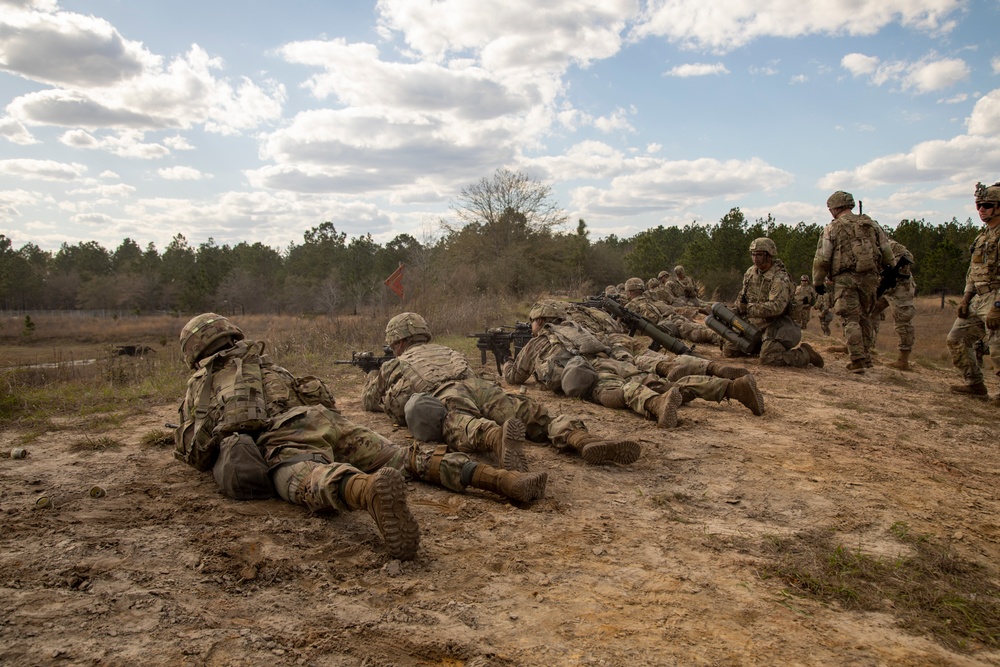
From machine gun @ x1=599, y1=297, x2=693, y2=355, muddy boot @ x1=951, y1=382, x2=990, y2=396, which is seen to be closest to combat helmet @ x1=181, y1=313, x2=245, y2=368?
machine gun @ x1=599, y1=297, x2=693, y2=355

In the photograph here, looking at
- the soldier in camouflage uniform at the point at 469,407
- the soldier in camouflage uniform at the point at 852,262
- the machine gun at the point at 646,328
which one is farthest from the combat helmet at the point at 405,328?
the soldier in camouflage uniform at the point at 852,262

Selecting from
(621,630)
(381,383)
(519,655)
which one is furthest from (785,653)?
(381,383)

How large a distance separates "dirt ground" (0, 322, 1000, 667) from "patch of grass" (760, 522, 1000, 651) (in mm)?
54

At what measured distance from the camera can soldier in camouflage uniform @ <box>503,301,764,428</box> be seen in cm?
598

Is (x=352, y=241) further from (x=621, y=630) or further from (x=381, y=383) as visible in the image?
(x=621, y=630)

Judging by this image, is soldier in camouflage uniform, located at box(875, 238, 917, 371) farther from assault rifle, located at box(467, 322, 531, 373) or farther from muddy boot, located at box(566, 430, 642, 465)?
muddy boot, located at box(566, 430, 642, 465)

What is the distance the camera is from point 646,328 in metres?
9.52

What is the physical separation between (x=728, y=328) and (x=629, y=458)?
6034mm

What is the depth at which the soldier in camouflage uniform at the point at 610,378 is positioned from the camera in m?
5.98

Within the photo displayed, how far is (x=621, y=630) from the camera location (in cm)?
240

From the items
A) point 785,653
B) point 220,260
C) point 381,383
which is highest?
point 220,260

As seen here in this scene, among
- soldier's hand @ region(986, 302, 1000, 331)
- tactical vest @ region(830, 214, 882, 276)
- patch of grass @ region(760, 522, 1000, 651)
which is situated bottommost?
patch of grass @ region(760, 522, 1000, 651)

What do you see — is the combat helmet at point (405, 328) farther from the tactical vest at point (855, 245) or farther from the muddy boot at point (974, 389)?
the muddy boot at point (974, 389)

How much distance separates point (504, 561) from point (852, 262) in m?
7.44
